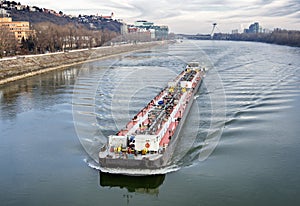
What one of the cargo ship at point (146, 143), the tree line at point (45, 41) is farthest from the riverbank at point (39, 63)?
the cargo ship at point (146, 143)

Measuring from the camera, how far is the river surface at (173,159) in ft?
21.8

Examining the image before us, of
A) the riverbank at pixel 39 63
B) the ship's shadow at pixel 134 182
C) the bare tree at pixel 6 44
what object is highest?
the bare tree at pixel 6 44

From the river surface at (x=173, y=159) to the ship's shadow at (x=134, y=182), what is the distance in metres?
0.02

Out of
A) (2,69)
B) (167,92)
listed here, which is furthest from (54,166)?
(2,69)

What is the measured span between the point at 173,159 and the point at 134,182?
1.31 meters

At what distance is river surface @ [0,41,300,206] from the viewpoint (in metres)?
6.64

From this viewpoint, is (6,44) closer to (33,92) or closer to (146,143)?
(33,92)

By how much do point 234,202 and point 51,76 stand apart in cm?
1757

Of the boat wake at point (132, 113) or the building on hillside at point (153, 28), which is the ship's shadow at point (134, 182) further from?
the building on hillside at point (153, 28)

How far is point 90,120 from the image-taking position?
11.0 metres

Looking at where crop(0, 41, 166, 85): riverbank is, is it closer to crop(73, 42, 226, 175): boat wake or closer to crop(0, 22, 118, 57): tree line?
crop(0, 22, 118, 57): tree line

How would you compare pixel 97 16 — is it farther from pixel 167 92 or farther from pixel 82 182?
pixel 82 182

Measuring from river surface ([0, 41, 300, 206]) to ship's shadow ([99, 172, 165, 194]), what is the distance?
0.02 meters

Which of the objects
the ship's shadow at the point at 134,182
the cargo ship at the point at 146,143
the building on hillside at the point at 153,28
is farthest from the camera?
the building on hillside at the point at 153,28
